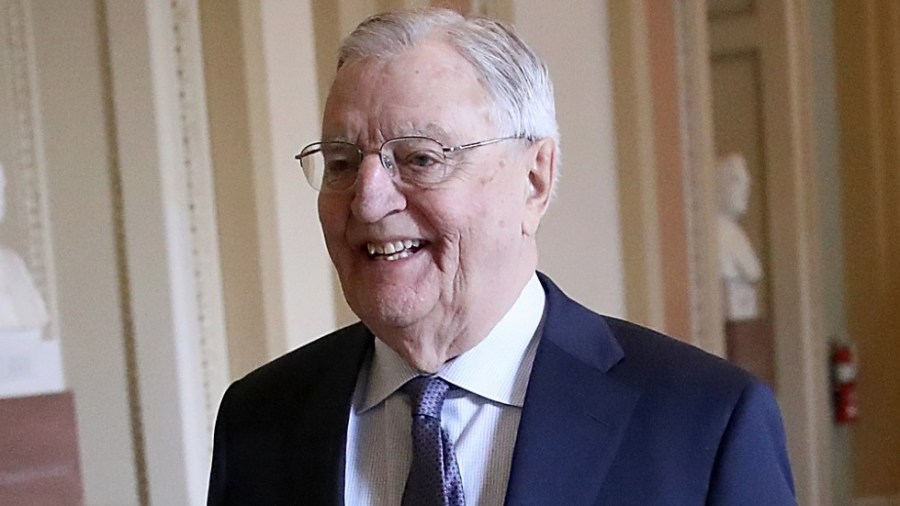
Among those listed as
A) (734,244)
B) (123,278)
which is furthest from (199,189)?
(734,244)

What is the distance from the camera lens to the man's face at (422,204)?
44.5 inches

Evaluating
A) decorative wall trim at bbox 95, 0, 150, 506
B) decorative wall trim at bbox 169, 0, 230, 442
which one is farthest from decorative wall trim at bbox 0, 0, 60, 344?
decorative wall trim at bbox 169, 0, 230, 442

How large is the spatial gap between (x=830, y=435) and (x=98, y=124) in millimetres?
3189

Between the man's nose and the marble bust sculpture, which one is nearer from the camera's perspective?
the man's nose

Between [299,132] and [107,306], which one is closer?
[107,306]

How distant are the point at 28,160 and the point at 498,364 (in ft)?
5.07

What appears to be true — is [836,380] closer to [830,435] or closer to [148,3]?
[830,435]

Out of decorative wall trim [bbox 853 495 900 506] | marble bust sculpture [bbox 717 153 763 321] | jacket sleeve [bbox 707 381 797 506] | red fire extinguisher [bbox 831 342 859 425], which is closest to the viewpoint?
jacket sleeve [bbox 707 381 797 506]

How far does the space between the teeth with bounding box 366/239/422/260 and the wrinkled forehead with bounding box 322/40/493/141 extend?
106mm

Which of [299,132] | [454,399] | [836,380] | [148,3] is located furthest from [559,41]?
[454,399]

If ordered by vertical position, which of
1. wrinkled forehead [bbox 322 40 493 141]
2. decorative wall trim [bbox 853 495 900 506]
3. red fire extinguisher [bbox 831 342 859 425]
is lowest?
decorative wall trim [bbox 853 495 900 506]

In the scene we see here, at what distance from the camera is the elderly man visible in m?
1.13

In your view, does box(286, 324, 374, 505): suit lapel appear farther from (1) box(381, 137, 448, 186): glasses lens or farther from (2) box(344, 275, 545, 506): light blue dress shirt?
(1) box(381, 137, 448, 186): glasses lens

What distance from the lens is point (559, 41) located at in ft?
11.1
